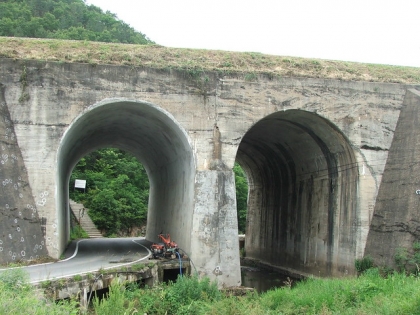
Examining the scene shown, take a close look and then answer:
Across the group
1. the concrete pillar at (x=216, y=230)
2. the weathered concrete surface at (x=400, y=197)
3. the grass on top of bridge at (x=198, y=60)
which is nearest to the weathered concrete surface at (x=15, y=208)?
the grass on top of bridge at (x=198, y=60)

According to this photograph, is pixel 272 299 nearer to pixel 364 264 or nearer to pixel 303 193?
pixel 364 264

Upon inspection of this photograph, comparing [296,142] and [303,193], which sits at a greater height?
[296,142]

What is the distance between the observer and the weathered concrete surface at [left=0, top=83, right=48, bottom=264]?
13.0 m

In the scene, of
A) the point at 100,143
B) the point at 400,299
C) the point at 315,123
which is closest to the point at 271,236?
the point at 315,123

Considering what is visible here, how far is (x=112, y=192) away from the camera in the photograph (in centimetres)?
3222

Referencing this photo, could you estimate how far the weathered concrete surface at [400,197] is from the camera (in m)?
14.8

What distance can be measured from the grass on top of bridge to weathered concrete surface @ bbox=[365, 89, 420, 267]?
1912 mm

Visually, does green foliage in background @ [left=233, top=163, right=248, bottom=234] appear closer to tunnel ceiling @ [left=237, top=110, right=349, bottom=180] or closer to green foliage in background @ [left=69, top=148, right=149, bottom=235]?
green foliage in background @ [left=69, top=148, right=149, bottom=235]

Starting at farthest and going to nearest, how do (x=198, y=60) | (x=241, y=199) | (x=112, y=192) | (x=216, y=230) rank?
(x=241, y=199)
(x=112, y=192)
(x=198, y=60)
(x=216, y=230)

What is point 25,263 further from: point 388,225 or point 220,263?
point 388,225

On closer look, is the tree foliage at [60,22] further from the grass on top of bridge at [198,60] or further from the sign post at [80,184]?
the grass on top of bridge at [198,60]

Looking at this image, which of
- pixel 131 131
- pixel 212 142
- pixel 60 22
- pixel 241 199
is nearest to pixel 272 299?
pixel 212 142

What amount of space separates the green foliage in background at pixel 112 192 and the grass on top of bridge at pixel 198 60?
17612mm

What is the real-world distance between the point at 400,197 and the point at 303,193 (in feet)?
15.3
